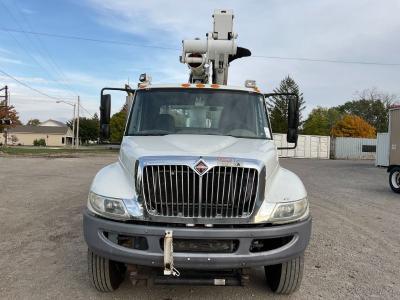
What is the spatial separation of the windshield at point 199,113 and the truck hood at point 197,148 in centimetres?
20

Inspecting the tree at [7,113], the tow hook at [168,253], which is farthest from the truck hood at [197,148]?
the tree at [7,113]

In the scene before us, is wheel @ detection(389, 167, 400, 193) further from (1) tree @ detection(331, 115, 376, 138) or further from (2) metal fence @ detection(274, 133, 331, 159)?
(1) tree @ detection(331, 115, 376, 138)

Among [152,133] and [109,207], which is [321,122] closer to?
[152,133]

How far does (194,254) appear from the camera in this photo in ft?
12.8

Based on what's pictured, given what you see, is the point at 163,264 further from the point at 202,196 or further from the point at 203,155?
the point at 203,155

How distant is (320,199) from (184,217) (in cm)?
917

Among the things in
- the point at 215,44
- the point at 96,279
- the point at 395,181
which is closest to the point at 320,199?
the point at 395,181

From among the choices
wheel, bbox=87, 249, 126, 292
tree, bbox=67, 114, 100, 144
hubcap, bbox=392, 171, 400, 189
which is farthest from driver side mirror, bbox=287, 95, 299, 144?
tree, bbox=67, 114, 100, 144

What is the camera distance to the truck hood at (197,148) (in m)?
4.22

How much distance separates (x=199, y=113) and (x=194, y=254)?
6.73 ft

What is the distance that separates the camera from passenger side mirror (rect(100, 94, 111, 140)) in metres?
5.78

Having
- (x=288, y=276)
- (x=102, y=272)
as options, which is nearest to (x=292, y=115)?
(x=288, y=276)

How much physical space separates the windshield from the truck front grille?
128 centimetres

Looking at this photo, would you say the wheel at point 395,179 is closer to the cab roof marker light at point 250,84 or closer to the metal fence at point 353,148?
the cab roof marker light at point 250,84
